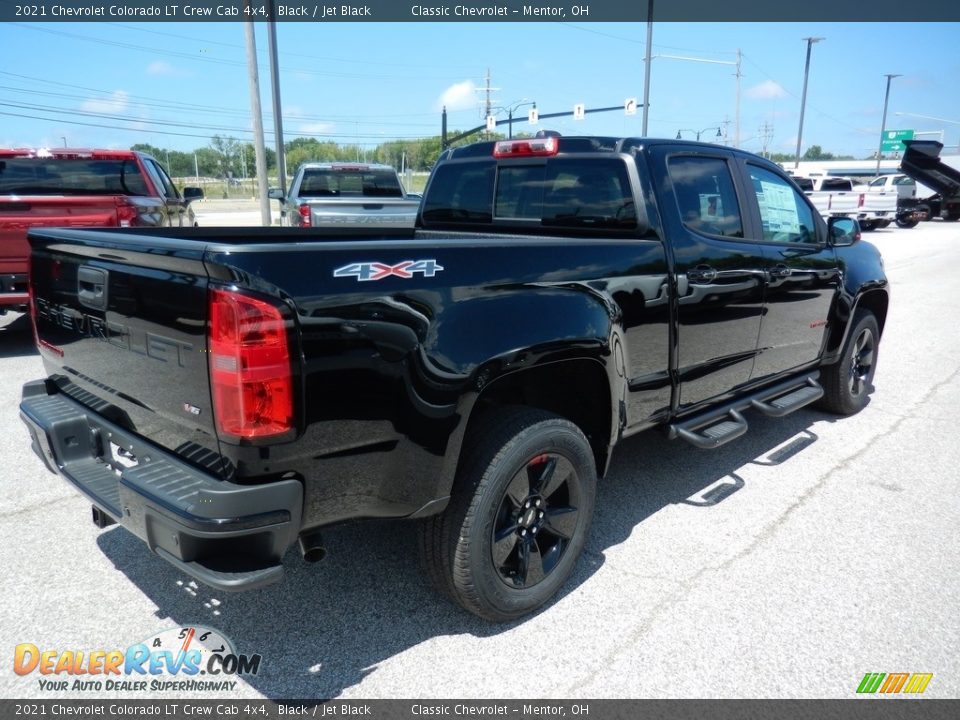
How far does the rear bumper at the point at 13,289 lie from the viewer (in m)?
6.41

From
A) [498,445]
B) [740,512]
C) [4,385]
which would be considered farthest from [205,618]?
[4,385]

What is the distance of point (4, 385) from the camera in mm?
5703

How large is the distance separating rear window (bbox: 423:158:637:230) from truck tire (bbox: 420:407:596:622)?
1247 millimetres

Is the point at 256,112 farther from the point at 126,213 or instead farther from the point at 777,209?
the point at 777,209

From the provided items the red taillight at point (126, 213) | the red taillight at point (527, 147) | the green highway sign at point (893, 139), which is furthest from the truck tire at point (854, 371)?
the green highway sign at point (893, 139)

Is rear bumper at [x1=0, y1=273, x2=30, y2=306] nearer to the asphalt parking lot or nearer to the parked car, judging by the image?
the asphalt parking lot

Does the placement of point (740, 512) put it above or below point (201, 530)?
below

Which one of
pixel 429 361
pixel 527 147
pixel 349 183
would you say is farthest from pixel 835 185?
pixel 429 361

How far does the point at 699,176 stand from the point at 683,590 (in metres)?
2.14

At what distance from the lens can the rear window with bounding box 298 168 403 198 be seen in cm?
1152

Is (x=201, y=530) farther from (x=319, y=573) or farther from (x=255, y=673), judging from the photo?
(x=319, y=573)

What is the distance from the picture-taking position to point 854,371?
5617mm

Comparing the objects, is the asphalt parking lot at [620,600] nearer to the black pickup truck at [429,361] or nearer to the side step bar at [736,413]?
the black pickup truck at [429,361]

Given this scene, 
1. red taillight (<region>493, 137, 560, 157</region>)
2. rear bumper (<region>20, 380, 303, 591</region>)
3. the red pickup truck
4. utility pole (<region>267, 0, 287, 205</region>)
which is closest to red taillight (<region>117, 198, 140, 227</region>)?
the red pickup truck
